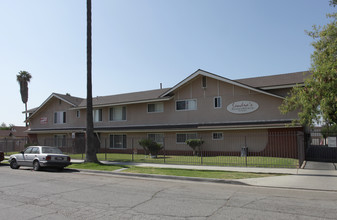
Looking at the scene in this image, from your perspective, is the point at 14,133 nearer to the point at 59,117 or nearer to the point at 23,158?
the point at 59,117

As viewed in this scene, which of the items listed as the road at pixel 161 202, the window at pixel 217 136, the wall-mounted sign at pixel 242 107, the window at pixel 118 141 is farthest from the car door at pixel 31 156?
the wall-mounted sign at pixel 242 107

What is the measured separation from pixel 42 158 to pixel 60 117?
2114 cm

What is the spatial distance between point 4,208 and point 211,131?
18.6m

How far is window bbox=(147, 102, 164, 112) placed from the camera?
27.5 meters

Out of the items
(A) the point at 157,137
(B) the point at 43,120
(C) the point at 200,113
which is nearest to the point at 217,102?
(C) the point at 200,113

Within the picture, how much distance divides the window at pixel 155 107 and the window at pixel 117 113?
3369mm

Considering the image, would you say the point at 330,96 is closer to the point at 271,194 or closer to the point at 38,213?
the point at 271,194

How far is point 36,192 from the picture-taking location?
928cm

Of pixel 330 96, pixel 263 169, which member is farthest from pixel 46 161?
pixel 330 96

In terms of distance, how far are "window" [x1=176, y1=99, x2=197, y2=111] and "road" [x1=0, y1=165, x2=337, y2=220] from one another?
15.3 m

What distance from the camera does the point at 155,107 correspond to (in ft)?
91.7

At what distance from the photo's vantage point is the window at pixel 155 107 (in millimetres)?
27516

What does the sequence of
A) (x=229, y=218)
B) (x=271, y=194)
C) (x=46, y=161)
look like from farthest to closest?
(x=46, y=161), (x=271, y=194), (x=229, y=218)

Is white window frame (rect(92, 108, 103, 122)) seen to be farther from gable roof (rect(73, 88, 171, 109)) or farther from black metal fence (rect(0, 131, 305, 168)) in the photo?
black metal fence (rect(0, 131, 305, 168))
